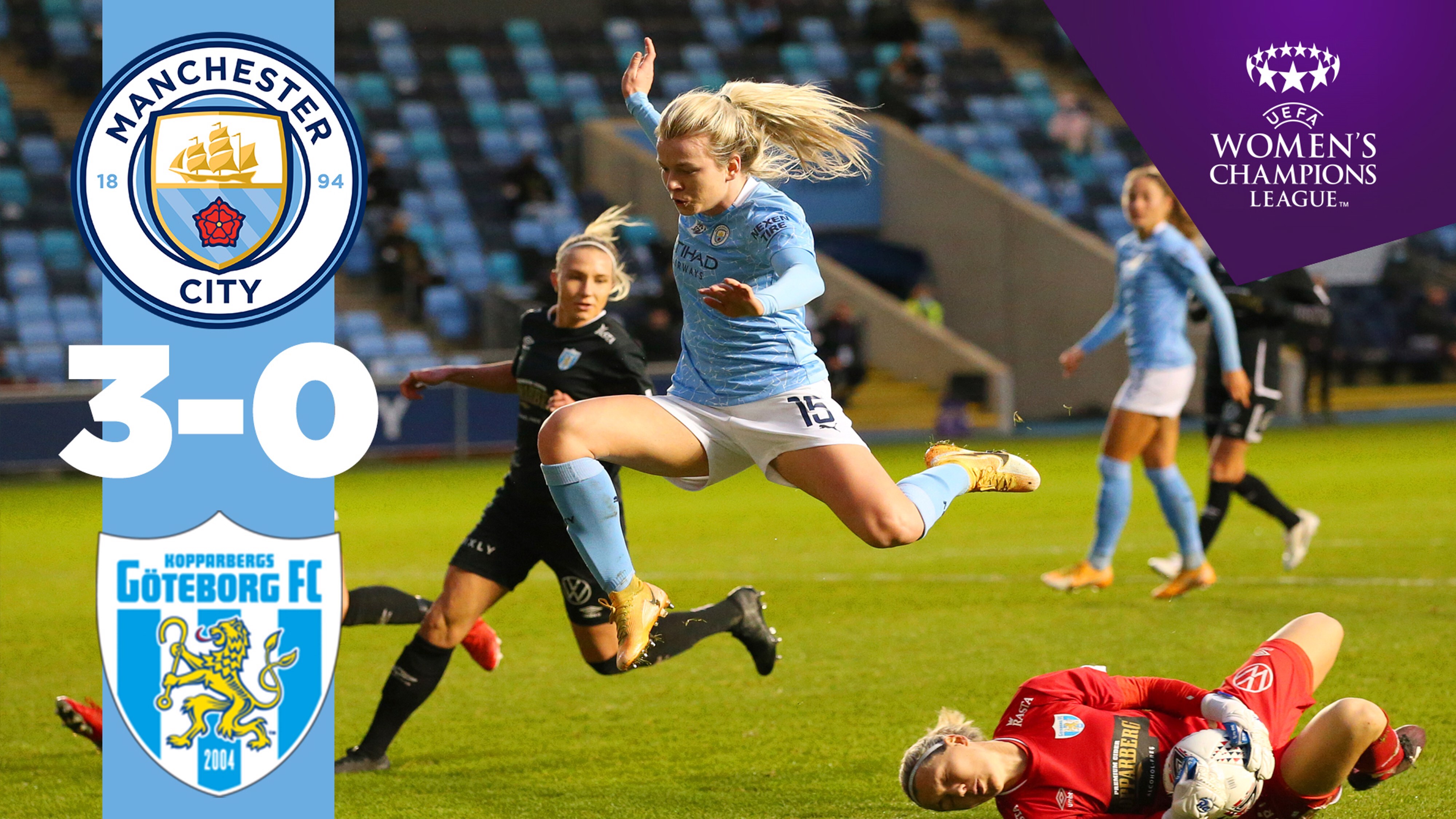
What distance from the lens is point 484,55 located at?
79.2 ft

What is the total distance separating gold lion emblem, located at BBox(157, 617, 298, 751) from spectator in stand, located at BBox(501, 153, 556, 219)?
16875 mm

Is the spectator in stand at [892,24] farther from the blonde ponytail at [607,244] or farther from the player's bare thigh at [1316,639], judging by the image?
the player's bare thigh at [1316,639]

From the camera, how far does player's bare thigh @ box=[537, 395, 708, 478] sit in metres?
4.36

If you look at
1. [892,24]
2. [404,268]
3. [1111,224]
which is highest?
[892,24]

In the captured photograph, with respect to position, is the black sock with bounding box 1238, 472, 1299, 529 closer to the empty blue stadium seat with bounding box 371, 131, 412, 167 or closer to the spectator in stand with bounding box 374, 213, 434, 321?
the spectator in stand with bounding box 374, 213, 434, 321

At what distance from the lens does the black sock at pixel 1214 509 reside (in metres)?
8.96

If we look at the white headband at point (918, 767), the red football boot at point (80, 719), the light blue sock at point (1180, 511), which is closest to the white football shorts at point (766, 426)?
the white headband at point (918, 767)

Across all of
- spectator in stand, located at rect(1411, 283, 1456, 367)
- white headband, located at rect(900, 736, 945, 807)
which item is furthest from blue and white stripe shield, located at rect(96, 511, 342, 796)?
spectator in stand, located at rect(1411, 283, 1456, 367)

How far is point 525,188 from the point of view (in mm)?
21312

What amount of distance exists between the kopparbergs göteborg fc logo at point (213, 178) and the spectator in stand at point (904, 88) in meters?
19.6

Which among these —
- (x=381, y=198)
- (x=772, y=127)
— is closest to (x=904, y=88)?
(x=381, y=198)

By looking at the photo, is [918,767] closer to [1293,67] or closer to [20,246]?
[1293,67]

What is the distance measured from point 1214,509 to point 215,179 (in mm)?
6018

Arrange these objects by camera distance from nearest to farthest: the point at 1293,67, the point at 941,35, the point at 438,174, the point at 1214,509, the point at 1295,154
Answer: the point at 1293,67, the point at 1295,154, the point at 1214,509, the point at 438,174, the point at 941,35
